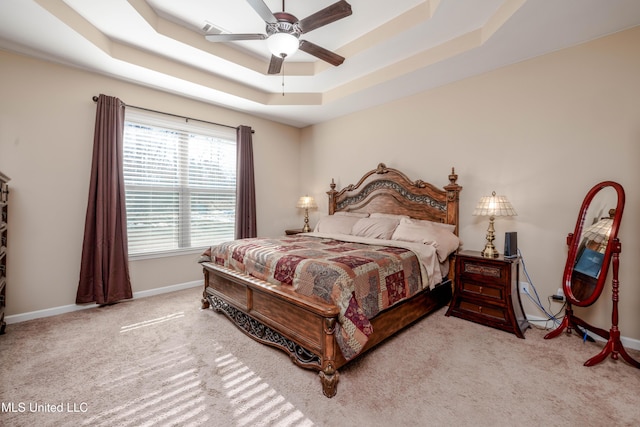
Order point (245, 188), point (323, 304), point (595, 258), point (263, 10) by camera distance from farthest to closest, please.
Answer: point (245, 188) < point (595, 258) < point (263, 10) < point (323, 304)

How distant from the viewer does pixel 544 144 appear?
2736mm

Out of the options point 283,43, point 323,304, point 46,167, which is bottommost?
point 323,304

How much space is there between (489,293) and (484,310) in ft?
0.60

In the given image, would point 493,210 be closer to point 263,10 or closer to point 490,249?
point 490,249

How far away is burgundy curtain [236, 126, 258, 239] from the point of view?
4.35 metres

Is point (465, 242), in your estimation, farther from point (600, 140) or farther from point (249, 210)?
point (249, 210)

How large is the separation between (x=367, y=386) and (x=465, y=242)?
222cm

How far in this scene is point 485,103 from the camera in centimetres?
314

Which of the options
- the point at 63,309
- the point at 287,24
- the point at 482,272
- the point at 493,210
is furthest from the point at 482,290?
the point at 63,309

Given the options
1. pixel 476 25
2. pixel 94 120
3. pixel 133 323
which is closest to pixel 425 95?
pixel 476 25

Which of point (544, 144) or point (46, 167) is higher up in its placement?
point (544, 144)

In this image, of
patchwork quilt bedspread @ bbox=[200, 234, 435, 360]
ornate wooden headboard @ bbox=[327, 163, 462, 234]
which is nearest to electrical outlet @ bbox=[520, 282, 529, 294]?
ornate wooden headboard @ bbox=[327, 163, 462, 234]

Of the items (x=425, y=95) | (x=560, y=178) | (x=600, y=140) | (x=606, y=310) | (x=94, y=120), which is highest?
(x=425, y=95)

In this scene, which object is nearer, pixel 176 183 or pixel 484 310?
pixel 484 310
